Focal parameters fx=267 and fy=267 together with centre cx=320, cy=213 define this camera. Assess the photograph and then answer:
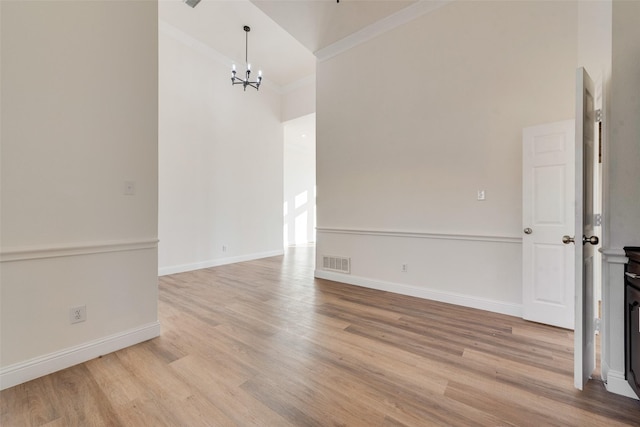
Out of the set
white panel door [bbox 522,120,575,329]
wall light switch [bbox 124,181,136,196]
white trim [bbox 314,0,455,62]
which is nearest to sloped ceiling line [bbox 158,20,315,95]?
white trim [bbox 314,0,455,62]

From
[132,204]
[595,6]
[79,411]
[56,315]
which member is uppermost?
[595,6]

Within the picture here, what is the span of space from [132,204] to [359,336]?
7.31 feet

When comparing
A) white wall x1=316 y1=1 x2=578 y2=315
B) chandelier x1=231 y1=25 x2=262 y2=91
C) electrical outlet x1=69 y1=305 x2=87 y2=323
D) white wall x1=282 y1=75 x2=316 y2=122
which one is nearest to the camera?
electrical outlet x1=69 y1=305 x2=87 y2=323

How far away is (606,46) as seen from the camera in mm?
2072

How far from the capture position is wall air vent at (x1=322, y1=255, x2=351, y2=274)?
13.5 ft

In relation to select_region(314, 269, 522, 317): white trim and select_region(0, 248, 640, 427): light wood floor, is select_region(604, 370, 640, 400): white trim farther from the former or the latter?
select_region(314, 269, 522, 317): white trim

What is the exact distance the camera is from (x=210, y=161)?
5.16 meters

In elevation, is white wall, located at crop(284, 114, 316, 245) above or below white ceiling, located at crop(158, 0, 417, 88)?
below

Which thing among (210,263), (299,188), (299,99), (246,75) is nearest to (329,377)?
(210,263)

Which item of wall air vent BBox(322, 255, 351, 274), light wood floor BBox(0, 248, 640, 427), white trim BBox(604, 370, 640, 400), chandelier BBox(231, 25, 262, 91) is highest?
chandelier BBox(231, 25, 262, 91)

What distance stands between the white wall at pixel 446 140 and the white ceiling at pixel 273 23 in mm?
358

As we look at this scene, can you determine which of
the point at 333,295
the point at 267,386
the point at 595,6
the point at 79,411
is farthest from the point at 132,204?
the point at 595,6

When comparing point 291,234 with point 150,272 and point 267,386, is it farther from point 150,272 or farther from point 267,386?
point 267,386

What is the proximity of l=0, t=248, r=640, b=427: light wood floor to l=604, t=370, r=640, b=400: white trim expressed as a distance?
0.21 feet
